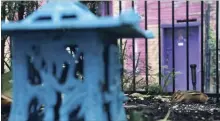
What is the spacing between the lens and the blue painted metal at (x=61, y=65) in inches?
69.3

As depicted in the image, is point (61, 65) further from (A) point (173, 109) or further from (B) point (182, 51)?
(B) point (182, 51)

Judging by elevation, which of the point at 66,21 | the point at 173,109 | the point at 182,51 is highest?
the point at 66,21

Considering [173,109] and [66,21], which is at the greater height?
[66,21]

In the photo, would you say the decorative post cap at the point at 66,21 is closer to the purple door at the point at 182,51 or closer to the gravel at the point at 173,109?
the gravel at the point at 173,109

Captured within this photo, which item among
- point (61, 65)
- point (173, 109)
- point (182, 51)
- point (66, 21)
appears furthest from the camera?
point (182, 51)

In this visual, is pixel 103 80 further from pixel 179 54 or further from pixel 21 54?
pixel 179 54

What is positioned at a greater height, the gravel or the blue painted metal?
the blue painted metal

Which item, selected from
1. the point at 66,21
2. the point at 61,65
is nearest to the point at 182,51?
the point at 61,65

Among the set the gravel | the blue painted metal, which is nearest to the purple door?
the gravel

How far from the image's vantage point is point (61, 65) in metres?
1.87

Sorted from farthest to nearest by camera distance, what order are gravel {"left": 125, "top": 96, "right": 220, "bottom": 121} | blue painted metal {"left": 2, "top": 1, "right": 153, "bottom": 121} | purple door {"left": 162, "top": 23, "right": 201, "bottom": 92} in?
purple door {"left": 162, "top": 23, "right": 201, "bottom": 92}, gravel {"left": 125, "top": 96, "right": 220, "bottom": 121}, blue painted metal {"left": 2, "top": 1, "right": 153, "bottom": 121}

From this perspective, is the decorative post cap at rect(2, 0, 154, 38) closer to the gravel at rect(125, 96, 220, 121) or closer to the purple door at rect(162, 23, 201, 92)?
the gravel at rect(125, 96, 220, 121)

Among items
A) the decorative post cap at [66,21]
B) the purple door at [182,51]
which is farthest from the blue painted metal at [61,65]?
the purple door at [182,51]

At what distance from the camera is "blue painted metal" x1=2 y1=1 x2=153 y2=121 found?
1.76m
